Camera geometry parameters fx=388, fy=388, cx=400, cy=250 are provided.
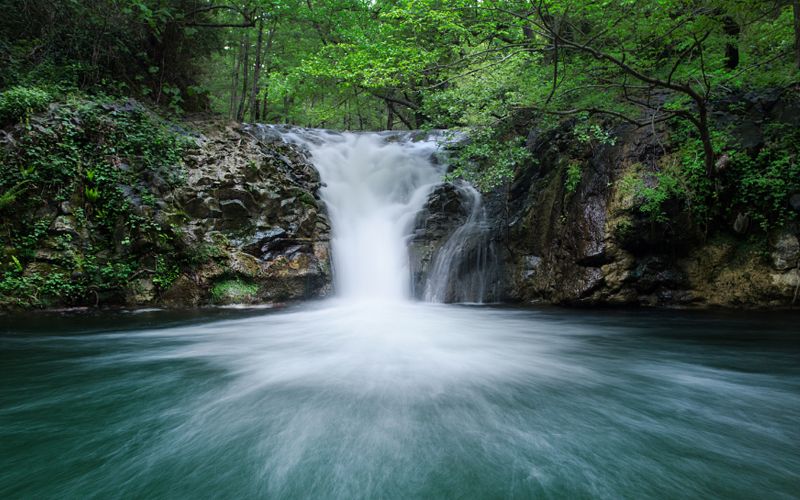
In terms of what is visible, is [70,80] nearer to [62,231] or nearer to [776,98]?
[62,231]

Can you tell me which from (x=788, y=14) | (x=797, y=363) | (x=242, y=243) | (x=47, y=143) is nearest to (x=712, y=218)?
(x=788, y=14)

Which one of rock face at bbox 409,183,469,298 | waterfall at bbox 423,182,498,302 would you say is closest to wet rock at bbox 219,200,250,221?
rock face at bbox 409,183,469,298

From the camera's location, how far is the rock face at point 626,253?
262 inches

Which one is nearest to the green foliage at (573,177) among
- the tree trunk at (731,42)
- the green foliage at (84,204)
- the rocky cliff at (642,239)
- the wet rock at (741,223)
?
the rocky cliff at (642,239)

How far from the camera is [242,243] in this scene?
7.93 metres

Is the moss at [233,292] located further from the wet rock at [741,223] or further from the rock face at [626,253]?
the wet rock at [741,223]

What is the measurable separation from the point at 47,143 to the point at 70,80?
2367mm

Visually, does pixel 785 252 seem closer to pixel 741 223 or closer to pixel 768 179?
pixel 741 223

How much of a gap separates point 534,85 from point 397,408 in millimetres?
6677

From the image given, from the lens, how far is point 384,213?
10617 millimetres

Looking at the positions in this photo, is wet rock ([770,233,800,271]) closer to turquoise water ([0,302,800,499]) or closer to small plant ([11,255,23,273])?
turquoise water ([0,302,800,499])

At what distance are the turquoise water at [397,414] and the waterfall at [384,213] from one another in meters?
3.67

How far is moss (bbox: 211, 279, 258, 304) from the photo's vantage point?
750cm

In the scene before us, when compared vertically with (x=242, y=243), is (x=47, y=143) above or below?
above
